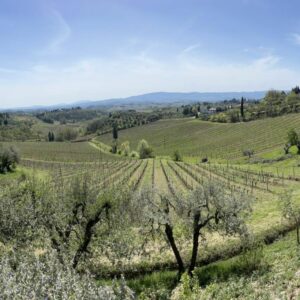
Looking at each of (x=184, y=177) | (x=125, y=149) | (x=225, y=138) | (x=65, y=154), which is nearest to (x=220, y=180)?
(x=184, y=177)

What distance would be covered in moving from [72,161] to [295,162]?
83330 millimetres

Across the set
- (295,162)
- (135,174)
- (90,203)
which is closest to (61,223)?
(90,203)

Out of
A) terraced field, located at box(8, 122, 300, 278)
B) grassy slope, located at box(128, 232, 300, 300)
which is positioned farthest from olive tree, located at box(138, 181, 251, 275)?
grassy slope, located at box(128, 232, 300, 300)

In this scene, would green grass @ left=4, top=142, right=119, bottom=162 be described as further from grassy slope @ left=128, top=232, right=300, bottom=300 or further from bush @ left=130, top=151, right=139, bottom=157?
grassy slope @ left=128, top=232, right=300, bottom=300

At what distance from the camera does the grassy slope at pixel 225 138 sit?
424 ft

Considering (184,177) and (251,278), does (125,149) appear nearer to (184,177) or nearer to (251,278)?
(184,177)

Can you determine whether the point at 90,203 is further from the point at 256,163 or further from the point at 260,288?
the point at 256,163

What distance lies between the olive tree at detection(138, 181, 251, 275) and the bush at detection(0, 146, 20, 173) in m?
→ 93.5

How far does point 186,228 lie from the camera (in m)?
30.6

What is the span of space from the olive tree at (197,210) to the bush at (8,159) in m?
93.5

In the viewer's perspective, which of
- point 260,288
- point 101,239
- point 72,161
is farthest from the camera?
point 72,161

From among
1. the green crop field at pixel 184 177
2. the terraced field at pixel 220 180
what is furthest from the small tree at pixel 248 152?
the terraced field at pixel 220 180

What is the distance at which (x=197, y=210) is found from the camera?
28.8 meters

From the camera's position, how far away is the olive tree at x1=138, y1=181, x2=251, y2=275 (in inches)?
1136
